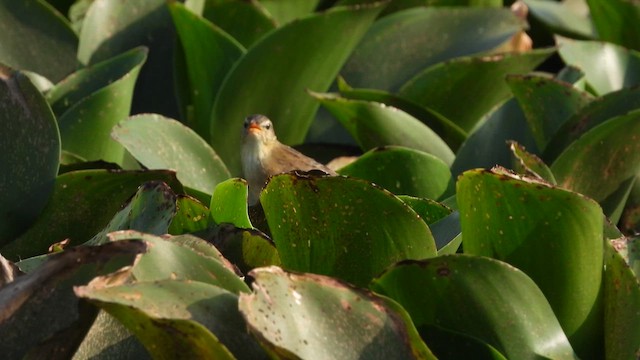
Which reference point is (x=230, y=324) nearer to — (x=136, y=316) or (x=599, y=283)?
(x=136, y=316)

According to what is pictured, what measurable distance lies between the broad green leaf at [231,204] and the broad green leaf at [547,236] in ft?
1.40

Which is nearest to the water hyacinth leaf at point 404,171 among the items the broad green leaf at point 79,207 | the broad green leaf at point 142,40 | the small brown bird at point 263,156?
the small brown bird at point 263,156

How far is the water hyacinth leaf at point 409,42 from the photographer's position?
13.1ft

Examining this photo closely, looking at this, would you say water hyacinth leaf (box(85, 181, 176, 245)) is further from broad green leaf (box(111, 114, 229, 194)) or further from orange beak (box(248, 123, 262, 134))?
orange beak (box(248, 123, 262, 134))

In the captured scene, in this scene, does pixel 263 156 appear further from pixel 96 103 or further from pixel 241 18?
pixel 96 103

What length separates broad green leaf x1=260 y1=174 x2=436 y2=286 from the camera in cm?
244

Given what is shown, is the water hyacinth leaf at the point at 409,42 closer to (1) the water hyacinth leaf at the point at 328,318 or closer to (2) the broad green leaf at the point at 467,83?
(2) the broad green leaf at the point at 467,83

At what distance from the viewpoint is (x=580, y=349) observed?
2.47 metres

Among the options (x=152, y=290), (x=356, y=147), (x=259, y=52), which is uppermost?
(x=152, y=290)

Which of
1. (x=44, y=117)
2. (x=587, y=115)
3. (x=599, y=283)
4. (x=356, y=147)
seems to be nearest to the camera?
(x=599, y=283)

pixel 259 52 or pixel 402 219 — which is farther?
pixel 259 52

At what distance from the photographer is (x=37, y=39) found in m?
3.87

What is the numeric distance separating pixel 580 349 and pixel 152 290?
841 mm

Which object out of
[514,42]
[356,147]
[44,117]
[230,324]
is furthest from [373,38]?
[230,324]
